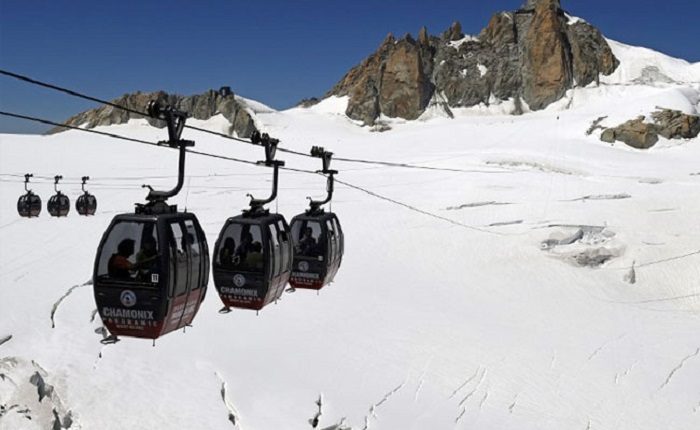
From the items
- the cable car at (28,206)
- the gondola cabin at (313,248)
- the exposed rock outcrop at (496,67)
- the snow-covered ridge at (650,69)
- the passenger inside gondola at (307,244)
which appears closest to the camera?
the gondola cabin at (313,248)

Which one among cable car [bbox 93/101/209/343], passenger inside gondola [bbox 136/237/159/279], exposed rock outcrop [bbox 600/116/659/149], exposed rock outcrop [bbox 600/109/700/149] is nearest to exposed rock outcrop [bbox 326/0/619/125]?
exposed rock outcrop [bbox 600/109/700/149]

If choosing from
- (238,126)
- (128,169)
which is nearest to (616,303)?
(128,169)

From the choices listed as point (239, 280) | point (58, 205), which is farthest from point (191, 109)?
point (239, 280)

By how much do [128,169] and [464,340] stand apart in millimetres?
39754

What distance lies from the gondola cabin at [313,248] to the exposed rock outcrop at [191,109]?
6758 cm

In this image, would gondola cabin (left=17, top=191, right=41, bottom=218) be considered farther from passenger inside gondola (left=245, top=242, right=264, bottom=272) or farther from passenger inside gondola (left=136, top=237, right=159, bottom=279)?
passenger inside gondola (left=136, top=237, right=159, bottom=279)

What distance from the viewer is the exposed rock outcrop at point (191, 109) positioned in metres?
84.9

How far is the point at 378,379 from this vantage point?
2475cm

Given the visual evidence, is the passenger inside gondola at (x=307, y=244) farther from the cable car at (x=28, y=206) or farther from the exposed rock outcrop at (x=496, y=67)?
the exposed rock outcrop at (x=496, y=67)

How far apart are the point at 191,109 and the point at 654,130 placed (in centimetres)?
5756

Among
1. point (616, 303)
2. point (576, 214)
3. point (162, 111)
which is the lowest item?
point (616, 303)

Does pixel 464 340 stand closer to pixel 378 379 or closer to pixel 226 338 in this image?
pixel 378 379

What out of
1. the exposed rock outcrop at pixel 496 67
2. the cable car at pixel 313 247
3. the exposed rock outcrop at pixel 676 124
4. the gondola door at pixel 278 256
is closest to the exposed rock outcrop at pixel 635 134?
the exposed rock outcrop at pixel 676 124

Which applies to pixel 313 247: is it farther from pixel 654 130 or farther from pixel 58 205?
pixel 654 130
